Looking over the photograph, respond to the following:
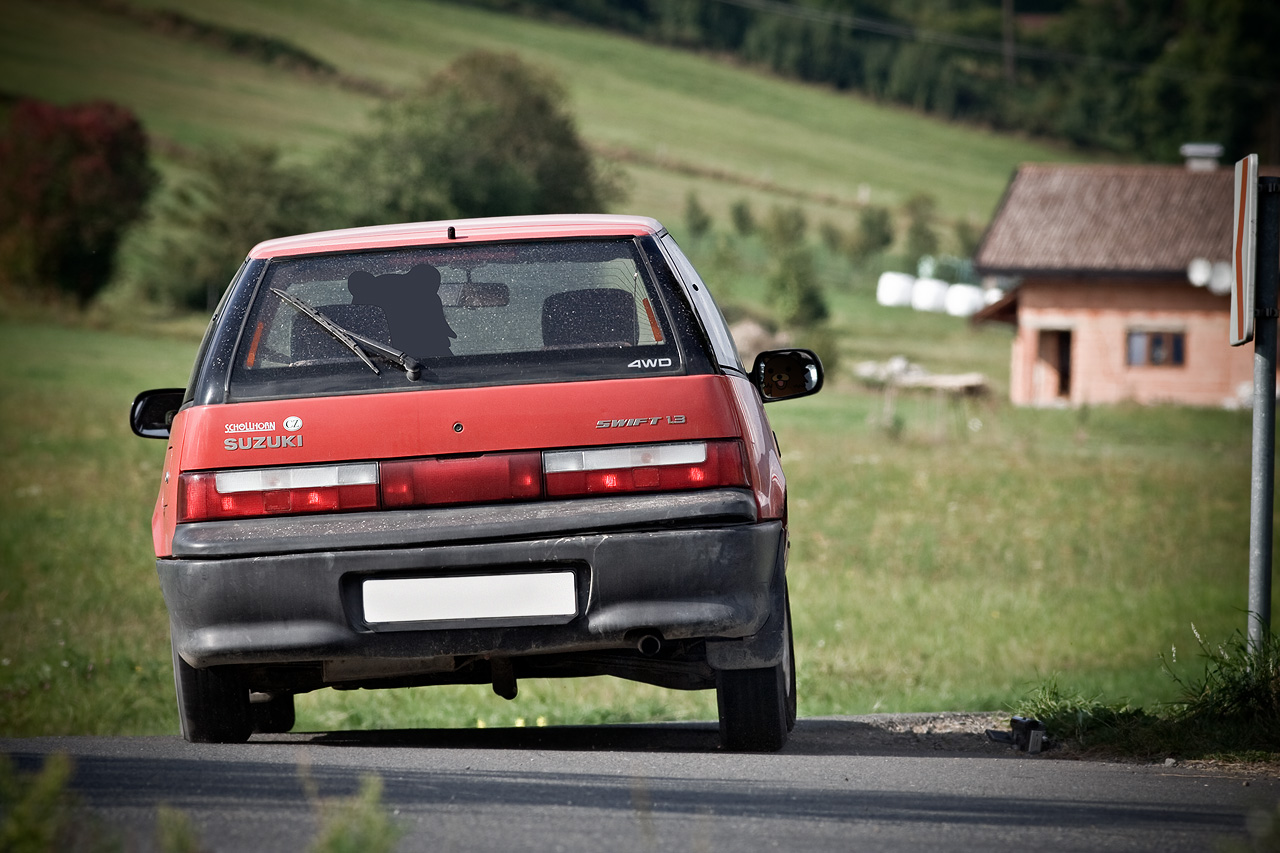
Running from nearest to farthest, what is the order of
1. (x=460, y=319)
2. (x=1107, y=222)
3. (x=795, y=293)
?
(x=460, y=319) → (x=1107, y=222) → (x=795, y=293)

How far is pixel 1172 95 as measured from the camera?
103 m

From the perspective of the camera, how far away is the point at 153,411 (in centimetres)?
642

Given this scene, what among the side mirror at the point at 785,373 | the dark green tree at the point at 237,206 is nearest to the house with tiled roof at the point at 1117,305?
the dark green tree at the point at 237,206

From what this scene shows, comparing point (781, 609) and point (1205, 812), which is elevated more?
point (781, 609)

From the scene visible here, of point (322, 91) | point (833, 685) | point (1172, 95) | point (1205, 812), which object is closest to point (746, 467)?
point (1205, 812)

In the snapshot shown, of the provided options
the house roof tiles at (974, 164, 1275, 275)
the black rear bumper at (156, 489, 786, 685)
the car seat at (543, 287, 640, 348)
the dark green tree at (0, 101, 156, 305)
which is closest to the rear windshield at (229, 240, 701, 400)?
the car seat at (543, 287, 640, 348)

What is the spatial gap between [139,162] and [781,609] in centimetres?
7036

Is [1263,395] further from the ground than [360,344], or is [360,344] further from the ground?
[360,344]

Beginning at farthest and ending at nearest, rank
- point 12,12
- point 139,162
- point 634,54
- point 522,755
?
point 634,54 < point 12,12 < point 139,162 < point 522,755

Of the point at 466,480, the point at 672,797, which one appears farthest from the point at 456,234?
the point at 672,797

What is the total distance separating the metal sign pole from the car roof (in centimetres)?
273

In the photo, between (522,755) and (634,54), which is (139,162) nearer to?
(634,54)

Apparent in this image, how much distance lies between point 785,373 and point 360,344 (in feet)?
6.24

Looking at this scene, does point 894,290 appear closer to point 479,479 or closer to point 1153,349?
point 1153,349
